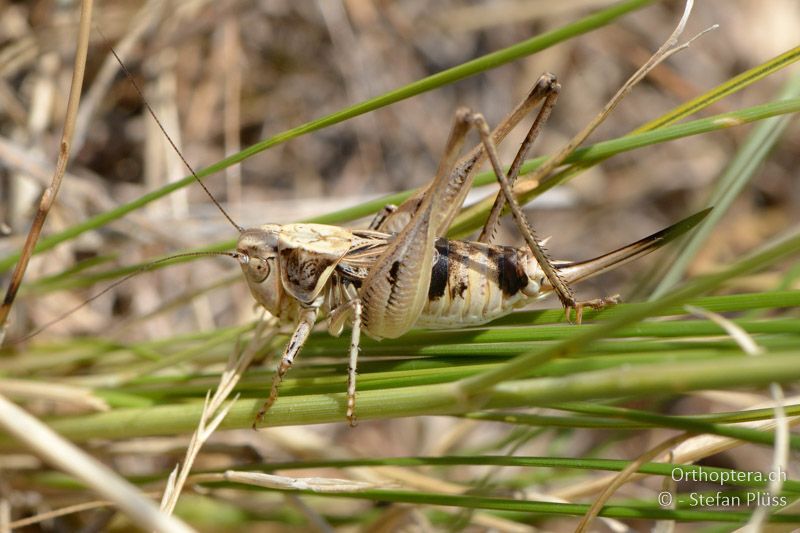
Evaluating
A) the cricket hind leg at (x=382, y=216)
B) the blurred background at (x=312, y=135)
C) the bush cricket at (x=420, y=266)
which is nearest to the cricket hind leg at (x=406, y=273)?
the bush cricket at (x=420, y=266)

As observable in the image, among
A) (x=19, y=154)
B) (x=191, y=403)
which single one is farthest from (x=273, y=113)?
(x=191, y=403)

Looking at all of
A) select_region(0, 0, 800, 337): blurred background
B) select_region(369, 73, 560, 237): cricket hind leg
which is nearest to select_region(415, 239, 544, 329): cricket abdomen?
select_region(369, 73, 560, 237): cricket hind leg

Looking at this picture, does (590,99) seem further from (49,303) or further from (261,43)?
(49,303)

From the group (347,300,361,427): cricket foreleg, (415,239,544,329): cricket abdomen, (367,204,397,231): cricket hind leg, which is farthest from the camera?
(367,204,397,231): cricket hind leg

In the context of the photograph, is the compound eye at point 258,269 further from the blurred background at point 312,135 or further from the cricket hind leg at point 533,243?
the cricket hind leg at point 533,243

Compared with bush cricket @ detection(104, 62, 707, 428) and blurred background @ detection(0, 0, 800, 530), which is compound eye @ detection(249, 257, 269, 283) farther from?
blurred background @ detection(0, 0, 800, 530)

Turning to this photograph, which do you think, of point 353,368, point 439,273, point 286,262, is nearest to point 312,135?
point 286,262
